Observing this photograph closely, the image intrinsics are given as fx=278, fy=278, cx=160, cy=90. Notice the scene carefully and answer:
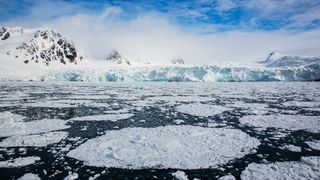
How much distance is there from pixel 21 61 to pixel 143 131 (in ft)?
264

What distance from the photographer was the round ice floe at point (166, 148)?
4.57 meters

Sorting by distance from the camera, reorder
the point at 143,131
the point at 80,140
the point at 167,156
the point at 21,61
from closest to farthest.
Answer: the point at 167,156, the point at 80,140, the point at 143,131, the point at 21,61

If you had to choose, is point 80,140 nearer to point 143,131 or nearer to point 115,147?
point 115,147

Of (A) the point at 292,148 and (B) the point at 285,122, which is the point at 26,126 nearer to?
(A) the point at 292,148

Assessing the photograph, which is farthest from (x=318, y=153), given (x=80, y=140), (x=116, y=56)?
(x=116, y=56)

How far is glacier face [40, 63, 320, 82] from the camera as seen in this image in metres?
43.9

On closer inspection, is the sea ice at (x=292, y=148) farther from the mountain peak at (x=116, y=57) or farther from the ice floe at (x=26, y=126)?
the mountain peak at (x=116, y=57)

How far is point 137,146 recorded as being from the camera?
17.8ft

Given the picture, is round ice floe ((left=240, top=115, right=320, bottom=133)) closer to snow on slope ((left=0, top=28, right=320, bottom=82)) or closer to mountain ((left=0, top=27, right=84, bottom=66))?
snow on slope ((left=0, top=28, right=320, bottom=82))

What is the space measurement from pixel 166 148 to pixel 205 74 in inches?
1639

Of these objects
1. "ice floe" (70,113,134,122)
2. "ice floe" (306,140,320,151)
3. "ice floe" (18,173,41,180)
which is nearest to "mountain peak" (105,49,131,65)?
"ice floe" (70,113,134,122)

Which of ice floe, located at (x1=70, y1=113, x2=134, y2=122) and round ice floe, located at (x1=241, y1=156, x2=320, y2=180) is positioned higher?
round ice floe, located at (x1=241, y1=156, x2=320, y2=180)

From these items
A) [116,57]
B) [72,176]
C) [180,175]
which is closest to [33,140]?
[72,176]

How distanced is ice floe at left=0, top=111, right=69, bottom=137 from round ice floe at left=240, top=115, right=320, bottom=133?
520cm
